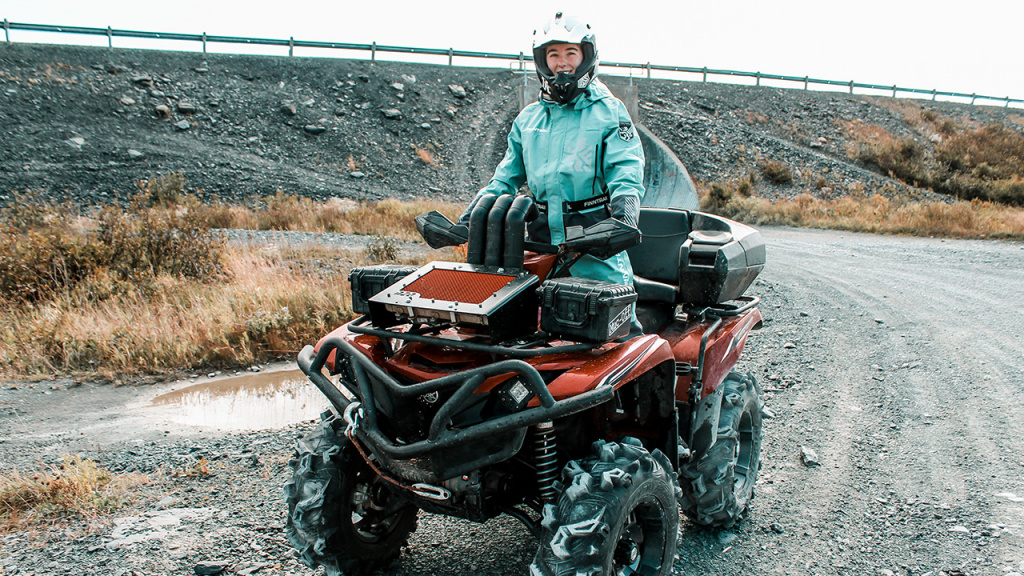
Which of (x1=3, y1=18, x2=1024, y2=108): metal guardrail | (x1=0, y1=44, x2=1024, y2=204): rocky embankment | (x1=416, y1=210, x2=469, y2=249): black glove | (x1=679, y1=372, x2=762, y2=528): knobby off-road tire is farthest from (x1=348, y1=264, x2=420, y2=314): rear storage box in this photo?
(x1=3, y1=18, x2=1024, y2=108): metal guardrail

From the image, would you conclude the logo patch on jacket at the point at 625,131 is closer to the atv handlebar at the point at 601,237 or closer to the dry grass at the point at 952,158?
the atv handlebar at the point at 601,237

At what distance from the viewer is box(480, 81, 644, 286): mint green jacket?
3.08 meters

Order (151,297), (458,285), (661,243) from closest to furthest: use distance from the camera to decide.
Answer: (458,285) < (661,243) < (151,297)

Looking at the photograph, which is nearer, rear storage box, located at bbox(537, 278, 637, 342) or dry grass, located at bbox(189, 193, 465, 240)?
rear storage box, located at bbox(537, 278, 637, 342)

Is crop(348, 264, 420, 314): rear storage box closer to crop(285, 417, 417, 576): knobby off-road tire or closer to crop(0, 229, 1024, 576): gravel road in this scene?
crop(285, 417, 417, 576): knobby off-road tire

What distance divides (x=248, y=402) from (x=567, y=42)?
4.20 metres

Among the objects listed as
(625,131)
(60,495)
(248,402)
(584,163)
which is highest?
(625,131)

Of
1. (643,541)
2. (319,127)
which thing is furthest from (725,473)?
(319,127)

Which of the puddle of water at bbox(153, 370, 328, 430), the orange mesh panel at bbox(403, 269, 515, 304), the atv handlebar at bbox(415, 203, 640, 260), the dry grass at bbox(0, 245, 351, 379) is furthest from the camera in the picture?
the dry grass at bbox(0, 245, 351, 379)

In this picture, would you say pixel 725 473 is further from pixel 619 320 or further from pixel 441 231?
pixel 441 231

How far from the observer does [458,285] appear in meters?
2.61

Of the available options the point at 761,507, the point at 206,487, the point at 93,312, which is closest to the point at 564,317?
the point at 761,507

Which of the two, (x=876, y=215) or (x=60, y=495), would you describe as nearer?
(x=60, y=495)

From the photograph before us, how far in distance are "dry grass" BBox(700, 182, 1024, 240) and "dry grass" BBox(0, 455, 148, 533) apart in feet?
55.3
